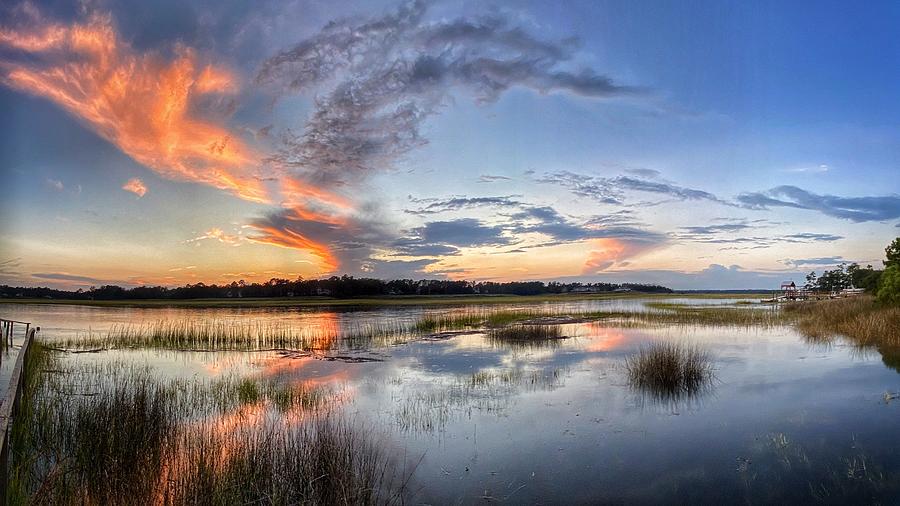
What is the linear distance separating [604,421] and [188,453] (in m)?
9.47

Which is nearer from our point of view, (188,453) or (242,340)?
(188,453)

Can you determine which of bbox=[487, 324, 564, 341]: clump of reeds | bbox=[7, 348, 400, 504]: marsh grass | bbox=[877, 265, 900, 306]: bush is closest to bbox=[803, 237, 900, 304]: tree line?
bbox=[877, 265, 900, 306]: bush

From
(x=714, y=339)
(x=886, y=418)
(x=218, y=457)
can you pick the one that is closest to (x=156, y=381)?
(x=218, y=457)

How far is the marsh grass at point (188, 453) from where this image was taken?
7.66 metres

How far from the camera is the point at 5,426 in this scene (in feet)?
18.1

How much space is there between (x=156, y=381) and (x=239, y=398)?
185 inches

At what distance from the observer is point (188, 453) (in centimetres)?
935

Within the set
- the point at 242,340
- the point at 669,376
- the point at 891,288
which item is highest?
the point at 891,288

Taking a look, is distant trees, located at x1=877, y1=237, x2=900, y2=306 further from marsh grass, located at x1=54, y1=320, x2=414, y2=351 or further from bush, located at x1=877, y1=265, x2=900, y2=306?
marsh grass, located at x1=54, y1=320, x2=414, y2=351

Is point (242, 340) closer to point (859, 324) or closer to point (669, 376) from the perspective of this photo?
point (669, 376)

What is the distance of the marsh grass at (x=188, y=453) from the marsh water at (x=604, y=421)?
1.24m

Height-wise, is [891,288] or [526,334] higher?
[891,288]

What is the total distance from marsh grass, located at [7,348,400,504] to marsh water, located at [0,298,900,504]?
124cm

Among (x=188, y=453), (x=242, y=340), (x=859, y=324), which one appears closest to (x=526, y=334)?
(x=242, y=340)
